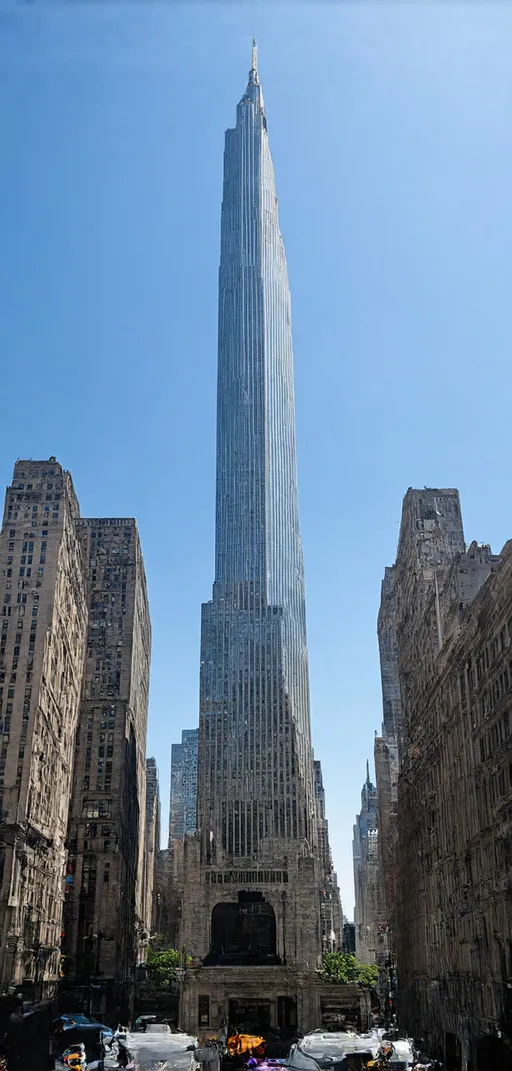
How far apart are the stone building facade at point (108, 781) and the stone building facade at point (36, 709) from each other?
1939 cm

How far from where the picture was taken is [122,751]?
16125cm

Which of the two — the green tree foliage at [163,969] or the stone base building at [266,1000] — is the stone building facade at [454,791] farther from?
the green tree foliage at [163,969]

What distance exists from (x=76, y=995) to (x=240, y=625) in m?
83.5

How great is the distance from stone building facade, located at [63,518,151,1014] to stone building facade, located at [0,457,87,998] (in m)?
19.4

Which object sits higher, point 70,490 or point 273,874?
point 70,490

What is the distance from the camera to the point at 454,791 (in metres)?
72.3

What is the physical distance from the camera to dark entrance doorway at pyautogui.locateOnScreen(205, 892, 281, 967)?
154500 mm

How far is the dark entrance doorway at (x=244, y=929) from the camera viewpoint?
154 m

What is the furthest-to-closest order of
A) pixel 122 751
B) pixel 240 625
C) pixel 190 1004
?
pixel 240 625 → pixel 122 751 → pixel 190 1004

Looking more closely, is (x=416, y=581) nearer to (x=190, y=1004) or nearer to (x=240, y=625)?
(x=190, y=1004)

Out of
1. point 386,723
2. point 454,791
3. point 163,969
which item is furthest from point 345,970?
point 454,791

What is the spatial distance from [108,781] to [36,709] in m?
54.1

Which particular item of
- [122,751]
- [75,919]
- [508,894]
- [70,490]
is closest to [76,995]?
[75,919]

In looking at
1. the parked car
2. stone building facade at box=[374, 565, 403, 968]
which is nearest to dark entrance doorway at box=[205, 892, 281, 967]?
stone building facade at box=[374, 565, 403, 968]
